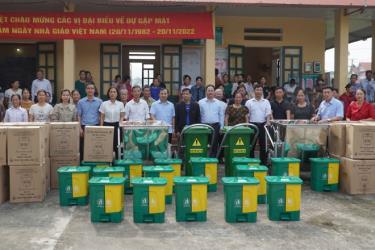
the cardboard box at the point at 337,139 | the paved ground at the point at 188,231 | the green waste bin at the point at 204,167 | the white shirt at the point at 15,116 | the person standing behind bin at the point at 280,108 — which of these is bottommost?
the paved ground at the point at 188,231

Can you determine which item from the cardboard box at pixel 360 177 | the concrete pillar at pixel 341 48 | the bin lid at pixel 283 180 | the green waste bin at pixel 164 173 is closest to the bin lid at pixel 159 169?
the green waste bin at pixel 164 173

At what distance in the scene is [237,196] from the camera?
5.45 m

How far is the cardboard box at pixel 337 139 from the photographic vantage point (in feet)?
23.8

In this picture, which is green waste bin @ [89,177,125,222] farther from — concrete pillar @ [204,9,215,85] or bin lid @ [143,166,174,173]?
concrete pillar @ [204,9,215,85]

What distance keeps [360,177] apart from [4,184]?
5008 mm

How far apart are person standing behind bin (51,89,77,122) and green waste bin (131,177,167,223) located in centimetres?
321

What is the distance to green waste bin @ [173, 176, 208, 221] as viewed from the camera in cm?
547

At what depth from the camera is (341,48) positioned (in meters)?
12.0

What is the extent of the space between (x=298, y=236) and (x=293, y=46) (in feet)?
32.2

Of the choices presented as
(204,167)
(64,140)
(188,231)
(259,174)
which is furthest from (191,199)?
(64,140)

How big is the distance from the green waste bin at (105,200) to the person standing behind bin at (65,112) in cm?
300

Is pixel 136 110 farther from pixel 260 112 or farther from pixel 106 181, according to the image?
pixel 106 181

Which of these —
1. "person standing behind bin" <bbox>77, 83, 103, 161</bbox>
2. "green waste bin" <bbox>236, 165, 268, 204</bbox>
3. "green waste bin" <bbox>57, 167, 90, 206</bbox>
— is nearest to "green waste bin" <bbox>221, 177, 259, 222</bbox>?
"green waste bin" <bbox>236, 165, 268, 204</bbox>

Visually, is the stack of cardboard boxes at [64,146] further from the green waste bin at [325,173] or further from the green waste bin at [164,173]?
the green waste bin at [325,173]
